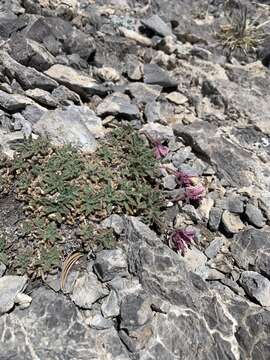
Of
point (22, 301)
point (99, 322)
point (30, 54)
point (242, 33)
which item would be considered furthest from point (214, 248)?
point (242, 33)

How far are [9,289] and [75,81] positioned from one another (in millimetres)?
3814

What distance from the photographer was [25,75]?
7766mm

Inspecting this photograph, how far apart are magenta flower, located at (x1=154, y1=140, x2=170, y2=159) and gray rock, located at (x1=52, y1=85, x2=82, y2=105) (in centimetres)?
155

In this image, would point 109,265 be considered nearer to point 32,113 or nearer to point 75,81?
point 32,113

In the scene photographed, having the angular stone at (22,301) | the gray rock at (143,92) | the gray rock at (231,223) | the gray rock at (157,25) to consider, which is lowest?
the angular stone at (22,301)

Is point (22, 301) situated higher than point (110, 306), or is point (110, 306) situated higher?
point (110, 306)

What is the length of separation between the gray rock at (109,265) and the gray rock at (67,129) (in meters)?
1.80

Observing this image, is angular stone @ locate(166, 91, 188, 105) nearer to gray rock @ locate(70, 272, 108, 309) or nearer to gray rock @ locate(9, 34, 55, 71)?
gray rock @ locate(9, 34, 55, 71)

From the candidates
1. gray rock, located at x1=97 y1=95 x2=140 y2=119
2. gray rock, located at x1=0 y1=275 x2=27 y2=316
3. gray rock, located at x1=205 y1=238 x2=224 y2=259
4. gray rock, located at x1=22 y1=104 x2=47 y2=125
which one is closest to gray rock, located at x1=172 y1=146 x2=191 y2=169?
gray rock, located at x1=97 y1=95 x2=140 y2=119

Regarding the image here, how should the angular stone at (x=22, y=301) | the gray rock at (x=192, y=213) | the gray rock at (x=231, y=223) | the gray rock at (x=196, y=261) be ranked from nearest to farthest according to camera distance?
the angular stone at (x=22, y=301), the gray rock at (x=196, y=261), the gray rock at (x=231, y=223), the gray rock at (x=192, y=213)

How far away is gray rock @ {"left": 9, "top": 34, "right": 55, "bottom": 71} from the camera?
8.06m

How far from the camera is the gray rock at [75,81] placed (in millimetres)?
8062

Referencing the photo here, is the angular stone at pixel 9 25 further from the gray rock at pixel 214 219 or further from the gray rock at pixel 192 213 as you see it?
the gray rock at pixel 214 219

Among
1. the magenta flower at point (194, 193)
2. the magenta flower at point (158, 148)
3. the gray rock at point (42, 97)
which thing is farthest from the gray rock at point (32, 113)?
the magenta flower at point (194, 193)
